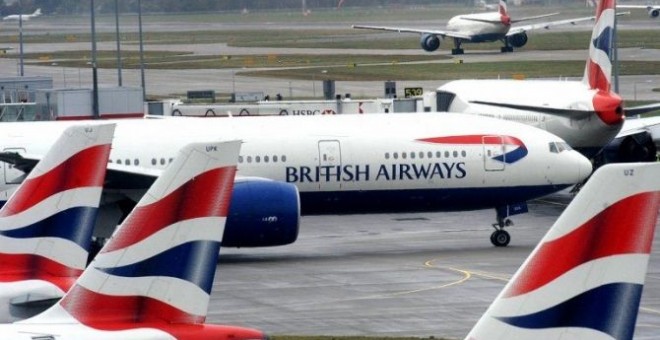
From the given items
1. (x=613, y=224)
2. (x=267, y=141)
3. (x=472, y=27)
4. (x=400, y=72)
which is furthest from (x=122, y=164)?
(x=472, y=27)

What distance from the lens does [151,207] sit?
15430mm

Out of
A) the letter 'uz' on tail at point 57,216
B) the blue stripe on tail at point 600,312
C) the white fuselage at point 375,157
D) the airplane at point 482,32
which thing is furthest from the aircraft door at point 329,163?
the airplane at point 482,32

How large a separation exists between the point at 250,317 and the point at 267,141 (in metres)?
9.67

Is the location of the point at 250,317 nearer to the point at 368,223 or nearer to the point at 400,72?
the point at 368,223

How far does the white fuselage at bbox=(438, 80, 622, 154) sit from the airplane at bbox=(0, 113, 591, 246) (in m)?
11.0

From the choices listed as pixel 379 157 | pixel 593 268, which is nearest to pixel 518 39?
pixel 379 157

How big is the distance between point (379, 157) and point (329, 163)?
1.24 meters

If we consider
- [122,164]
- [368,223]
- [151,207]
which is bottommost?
[368,223]

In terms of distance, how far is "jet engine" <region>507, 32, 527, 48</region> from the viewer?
123625mm

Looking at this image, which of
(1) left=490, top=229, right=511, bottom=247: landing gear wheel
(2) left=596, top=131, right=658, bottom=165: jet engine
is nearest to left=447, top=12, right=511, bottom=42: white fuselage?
(2) left=596, top=131, right=658, bottom=165: jet engine

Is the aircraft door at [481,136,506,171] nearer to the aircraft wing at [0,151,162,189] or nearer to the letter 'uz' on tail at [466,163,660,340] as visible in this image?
the aircraft wing at [0,151,162,189]

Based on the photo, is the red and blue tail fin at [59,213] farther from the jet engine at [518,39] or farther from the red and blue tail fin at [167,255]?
the jet engine at [518,39]

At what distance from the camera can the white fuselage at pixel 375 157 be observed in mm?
36875

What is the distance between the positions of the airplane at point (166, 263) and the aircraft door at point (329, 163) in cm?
2142
